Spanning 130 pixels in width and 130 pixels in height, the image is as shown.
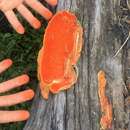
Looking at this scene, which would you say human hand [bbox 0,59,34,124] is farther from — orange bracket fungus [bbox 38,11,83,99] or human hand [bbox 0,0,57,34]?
human hand [bbox 0,0,57,34]

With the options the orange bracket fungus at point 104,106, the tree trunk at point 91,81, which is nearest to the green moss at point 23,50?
the tree trunk at point 91,81

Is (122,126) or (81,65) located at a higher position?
(81,65)

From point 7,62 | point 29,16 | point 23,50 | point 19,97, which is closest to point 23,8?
point 29,16

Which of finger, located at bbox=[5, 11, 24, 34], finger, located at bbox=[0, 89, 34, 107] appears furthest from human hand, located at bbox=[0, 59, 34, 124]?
finger, located at bbox=[5, 11, 24, 34]

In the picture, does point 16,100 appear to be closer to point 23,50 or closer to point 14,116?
point 14,116

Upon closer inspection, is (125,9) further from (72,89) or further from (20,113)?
(20,113)

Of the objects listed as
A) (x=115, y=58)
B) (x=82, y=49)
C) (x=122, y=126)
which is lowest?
(x=122, y=126)

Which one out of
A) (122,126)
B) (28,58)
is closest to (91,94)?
(122,126)
